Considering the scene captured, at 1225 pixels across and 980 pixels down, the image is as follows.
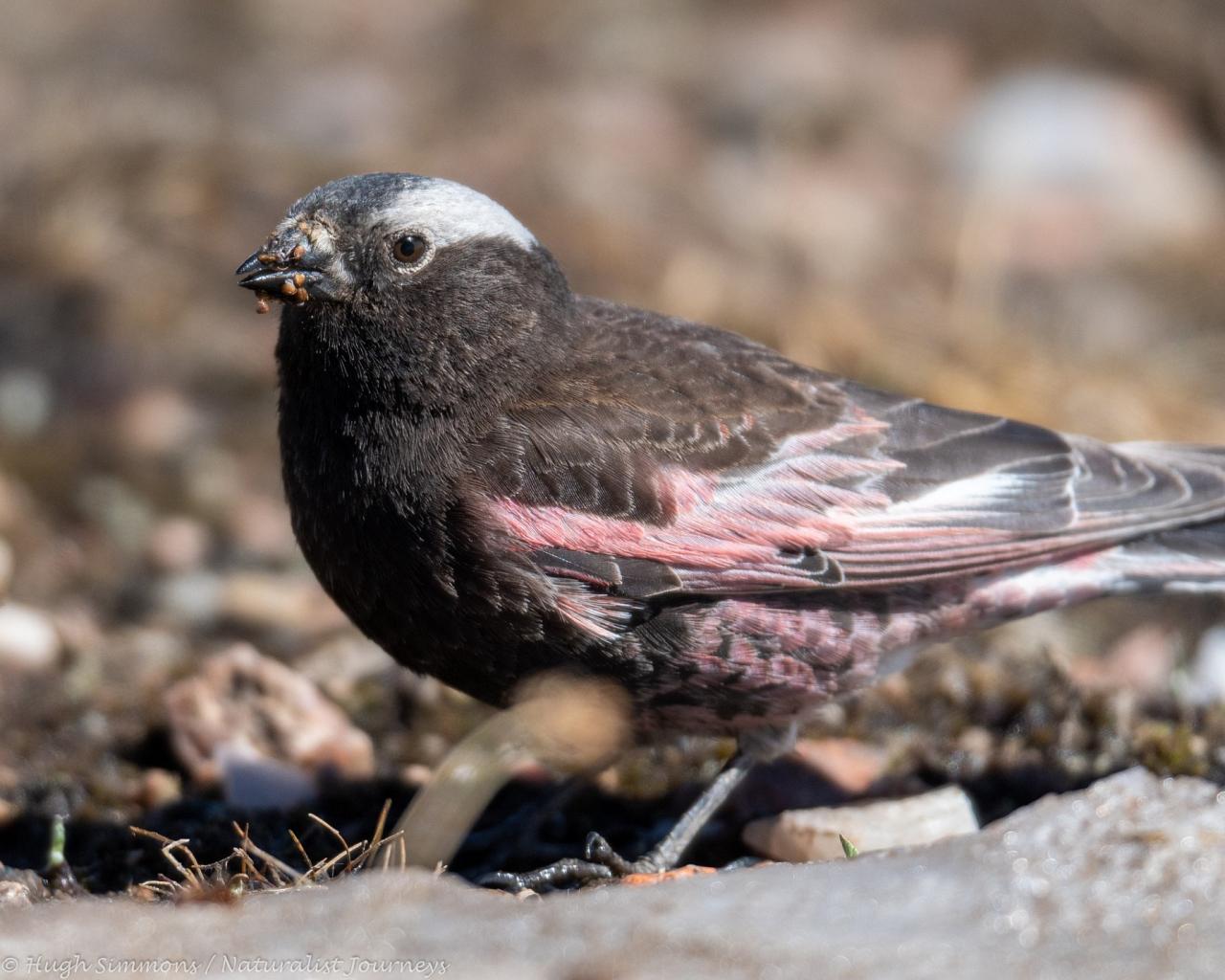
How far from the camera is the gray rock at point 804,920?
2.91 metres

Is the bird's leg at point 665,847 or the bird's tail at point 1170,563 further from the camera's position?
the bird's tail at point 1170,563

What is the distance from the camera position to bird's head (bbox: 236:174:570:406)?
14.7ft

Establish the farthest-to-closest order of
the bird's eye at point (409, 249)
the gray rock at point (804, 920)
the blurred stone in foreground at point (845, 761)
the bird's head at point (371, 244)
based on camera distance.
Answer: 1. the blurred stone in foreground at point (845, 761)
2. the bird's eye at point (409, 249)
3. the bird's head at point (371, 244)
4. the gray rock at point (804, 920)

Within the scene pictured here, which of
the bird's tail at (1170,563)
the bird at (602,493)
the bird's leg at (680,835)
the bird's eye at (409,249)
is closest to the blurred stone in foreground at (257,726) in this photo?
the bird at (602,493)

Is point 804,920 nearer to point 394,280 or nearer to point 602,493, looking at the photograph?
point 602,493

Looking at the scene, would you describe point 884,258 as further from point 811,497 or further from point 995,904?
point 995,904

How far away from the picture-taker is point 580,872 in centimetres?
446

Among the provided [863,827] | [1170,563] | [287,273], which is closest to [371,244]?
[287,273]

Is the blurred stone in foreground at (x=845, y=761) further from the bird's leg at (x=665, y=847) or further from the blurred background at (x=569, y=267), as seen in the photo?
the bird's leg at (x=665, y=847)

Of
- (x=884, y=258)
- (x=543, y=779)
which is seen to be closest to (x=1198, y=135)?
(x=884, y=258)

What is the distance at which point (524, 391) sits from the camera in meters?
4.61

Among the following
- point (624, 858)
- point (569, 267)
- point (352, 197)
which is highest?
point (352, 197)

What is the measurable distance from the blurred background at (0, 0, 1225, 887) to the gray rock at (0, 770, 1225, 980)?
157cm

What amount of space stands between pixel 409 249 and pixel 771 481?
1.26 metres
